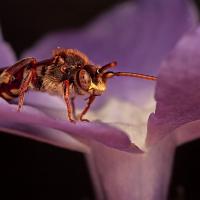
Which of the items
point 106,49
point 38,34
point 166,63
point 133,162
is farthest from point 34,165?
point 166,63

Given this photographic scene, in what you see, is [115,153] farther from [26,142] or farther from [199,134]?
[26,142]

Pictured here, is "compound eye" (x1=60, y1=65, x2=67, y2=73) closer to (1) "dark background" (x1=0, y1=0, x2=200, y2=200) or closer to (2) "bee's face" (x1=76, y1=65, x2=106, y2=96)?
(2) "bee's face" (x1=76, y1=65, x2=106, y2=96)

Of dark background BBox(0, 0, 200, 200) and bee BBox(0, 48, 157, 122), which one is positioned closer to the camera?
bee BBox(0, 48, 157, 122)

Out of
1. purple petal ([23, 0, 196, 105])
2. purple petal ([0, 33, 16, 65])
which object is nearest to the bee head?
purple petal ([0, 33, 16, 65])

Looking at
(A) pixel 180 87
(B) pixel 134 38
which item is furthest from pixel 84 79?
(B) pixel 134 38

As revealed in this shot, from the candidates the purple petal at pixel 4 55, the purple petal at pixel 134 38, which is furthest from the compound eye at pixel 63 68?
the purple petal at pixel 134 38

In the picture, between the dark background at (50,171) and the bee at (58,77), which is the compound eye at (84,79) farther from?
the dark background at (50,171)
